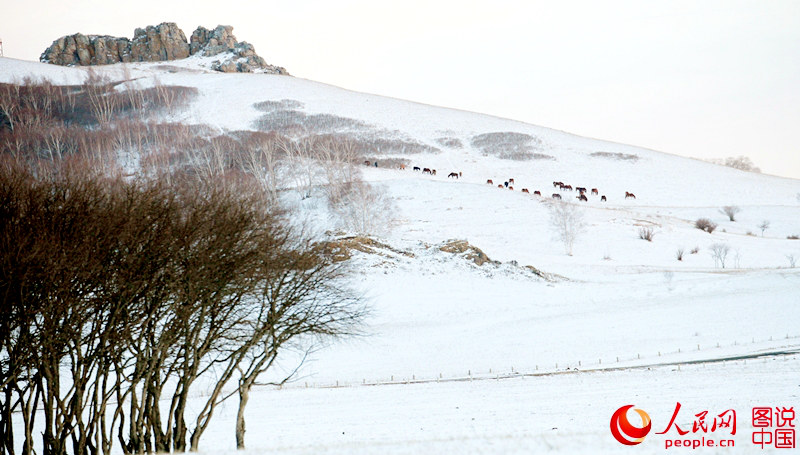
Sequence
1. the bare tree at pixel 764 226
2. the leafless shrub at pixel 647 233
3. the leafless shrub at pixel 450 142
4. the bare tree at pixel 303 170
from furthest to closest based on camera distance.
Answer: the leafless shrub at pixel 450 142 < the bare tree at pixel 303 170 < the bare tree at pixel 764 226 < the leafless shrub at pixel 647 233

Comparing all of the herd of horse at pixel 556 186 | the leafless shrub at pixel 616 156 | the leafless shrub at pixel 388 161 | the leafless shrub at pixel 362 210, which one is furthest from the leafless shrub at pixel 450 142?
the leafless shrub at pixel 362 210

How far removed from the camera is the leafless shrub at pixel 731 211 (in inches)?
2974

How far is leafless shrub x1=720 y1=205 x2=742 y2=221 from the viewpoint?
75.5m

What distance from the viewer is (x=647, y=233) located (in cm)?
5903

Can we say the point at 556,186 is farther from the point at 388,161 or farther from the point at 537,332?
the point at 537,332

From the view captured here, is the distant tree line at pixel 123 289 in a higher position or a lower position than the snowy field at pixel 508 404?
higher

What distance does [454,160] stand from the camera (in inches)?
4072

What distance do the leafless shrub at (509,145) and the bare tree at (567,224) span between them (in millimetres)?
46849

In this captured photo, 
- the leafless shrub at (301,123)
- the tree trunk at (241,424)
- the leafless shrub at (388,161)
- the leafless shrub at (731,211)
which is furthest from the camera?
the leafless shrub at (301,123)

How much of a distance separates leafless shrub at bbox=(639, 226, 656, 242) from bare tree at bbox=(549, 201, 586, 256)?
5.31 meters

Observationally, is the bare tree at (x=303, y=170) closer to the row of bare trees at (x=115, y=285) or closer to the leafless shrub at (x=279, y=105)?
the leafless shrub at (x=279, y=105)

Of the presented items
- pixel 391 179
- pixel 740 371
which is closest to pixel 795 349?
pixel 740 371

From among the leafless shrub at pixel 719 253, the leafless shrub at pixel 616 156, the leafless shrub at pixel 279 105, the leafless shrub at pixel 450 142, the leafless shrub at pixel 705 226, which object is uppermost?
the leafless shrub at pixel 279 105

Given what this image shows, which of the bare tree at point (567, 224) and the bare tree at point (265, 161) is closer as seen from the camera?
the bare tree at point (567, 224)
